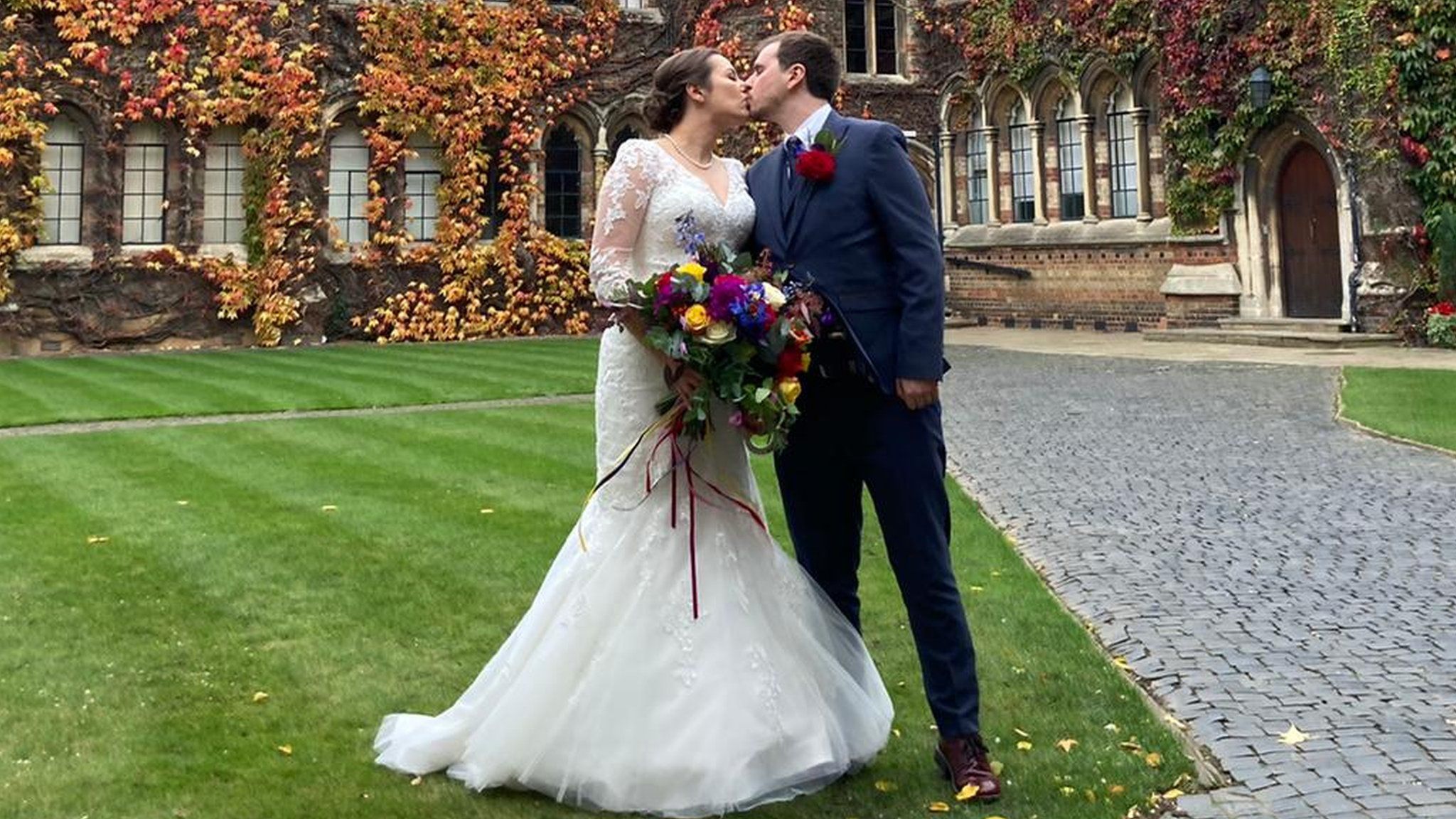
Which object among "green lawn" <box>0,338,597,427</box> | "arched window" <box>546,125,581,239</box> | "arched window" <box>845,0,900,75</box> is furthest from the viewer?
"arched window" <box>845,0,900,75</box>

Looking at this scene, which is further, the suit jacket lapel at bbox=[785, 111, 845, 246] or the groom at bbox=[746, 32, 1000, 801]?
the suit jacket lapel at bbox=[785, 111, 845, 246]

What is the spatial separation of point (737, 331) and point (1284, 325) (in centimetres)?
1778

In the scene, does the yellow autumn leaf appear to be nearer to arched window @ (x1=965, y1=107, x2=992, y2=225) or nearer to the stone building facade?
the stone building facade

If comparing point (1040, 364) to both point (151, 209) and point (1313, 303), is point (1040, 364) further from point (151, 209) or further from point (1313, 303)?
point (151, 209)

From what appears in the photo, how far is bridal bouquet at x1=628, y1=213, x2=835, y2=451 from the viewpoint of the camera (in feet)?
10.7

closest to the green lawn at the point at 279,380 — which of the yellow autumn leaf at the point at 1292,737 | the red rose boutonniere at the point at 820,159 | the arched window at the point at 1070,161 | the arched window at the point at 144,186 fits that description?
the arched window at the point at 144,186

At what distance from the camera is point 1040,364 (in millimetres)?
16188

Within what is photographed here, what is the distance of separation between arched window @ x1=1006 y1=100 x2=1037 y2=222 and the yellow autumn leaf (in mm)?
20850

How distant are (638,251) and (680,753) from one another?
153 centimetres

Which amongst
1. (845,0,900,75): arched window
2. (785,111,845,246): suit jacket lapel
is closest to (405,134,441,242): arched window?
(845,0,900,75): arched window

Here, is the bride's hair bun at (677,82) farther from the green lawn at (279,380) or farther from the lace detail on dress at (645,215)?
the green lawn at (279,380)

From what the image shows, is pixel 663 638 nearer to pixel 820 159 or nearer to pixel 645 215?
pixel 645 215

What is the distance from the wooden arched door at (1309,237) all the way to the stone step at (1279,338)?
116 centimetres

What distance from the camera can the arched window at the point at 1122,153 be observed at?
2170 cm
